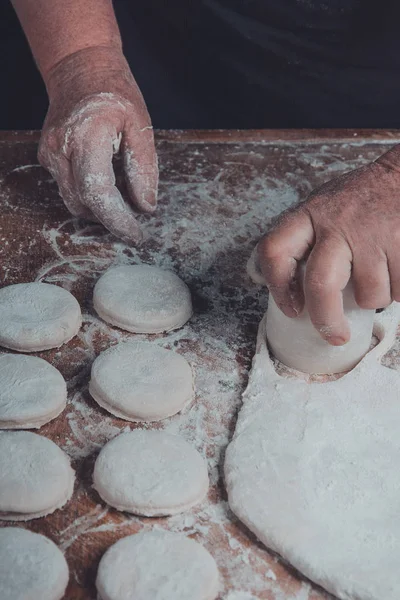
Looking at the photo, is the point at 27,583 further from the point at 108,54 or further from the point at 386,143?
the point at 386,143

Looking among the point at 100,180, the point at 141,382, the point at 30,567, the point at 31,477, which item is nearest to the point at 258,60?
the point at 100,180

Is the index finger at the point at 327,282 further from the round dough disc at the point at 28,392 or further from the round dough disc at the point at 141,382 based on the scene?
the round dough disc at the point at 28,392

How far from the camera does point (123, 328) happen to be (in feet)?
4.86

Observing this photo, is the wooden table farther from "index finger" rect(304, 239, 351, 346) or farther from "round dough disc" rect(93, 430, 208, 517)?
"index finger" rect(304, 239, 351, 346)

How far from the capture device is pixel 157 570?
102 centimetres

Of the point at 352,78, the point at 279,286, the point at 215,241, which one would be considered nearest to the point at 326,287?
the point at 279,286

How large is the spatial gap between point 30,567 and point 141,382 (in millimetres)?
395

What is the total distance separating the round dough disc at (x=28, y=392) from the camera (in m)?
1.24

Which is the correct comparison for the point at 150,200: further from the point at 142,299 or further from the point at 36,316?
the point at 36,316

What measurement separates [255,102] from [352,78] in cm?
30

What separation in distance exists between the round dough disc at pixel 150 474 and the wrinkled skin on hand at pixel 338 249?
0.33 m

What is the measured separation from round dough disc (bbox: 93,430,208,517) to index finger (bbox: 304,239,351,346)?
0.32 m

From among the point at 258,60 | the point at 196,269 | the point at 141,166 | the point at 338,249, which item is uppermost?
the point at 338,249

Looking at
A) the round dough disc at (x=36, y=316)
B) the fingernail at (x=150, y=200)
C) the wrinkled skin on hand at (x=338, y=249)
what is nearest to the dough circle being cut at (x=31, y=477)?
the round dough disc at (x=36, y=316)
